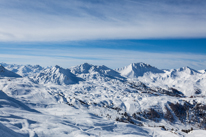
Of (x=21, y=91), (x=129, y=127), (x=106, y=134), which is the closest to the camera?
(x=106, y=134)

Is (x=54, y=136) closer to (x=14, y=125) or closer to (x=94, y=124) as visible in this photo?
(x=14, y=125)

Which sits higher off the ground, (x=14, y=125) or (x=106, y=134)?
(x=14, y=125)

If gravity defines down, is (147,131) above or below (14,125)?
below

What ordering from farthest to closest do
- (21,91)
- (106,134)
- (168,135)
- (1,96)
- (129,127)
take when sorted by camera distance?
(21,91) < (1,96) < (129,127) < (168,135) < (106,134)

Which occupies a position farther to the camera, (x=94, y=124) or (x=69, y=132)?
(x=94, y=124)

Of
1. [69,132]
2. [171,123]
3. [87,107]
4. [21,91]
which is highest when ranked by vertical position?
[69,132]

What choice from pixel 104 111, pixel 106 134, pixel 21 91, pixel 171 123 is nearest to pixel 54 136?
pixel 106 134

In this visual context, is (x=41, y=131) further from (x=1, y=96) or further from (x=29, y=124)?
(x=1, y=96)

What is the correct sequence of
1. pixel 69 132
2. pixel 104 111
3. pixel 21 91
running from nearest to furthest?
1. pixel 69 132
2. pixel 21 91
3. pixel 104 111

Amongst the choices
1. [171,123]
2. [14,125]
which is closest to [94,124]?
[14,125]
